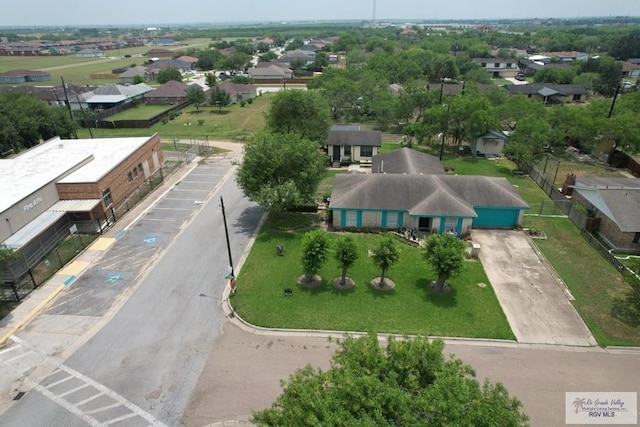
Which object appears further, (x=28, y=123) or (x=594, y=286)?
(x=28, y=123)

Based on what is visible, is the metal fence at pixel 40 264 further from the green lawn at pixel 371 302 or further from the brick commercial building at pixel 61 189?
the green lawn at pixel 371 302

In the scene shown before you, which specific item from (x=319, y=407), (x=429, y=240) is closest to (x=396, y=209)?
(x=429, y=240)

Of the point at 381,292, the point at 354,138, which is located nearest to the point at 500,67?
the point at 354,138

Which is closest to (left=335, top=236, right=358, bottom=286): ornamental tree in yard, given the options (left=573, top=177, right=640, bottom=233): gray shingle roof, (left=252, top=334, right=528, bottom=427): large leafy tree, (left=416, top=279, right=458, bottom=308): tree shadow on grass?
(left=416, top=279, right=458, bottom=308): tree shadow on grass

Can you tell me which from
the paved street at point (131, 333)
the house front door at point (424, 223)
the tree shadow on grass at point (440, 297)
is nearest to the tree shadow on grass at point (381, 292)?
the tree shadow on grass at point (440, 297)

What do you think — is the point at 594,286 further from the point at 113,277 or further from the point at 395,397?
the point at 113,277
